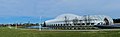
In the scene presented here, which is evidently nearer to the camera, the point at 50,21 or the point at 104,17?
the point at 104,17

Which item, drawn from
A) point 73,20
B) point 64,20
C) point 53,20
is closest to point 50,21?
point 53,20

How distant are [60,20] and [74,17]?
857 cm

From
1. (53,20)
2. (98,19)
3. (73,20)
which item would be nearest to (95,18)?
(98,19)

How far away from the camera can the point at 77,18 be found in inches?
6683

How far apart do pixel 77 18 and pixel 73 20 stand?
10.00 m

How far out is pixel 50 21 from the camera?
19012cm

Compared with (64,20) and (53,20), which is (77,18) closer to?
(64,20)

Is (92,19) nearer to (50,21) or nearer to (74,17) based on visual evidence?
(74,17)

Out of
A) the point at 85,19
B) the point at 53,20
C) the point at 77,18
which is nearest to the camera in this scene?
the point at 85,19

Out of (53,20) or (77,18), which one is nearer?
(77,18)

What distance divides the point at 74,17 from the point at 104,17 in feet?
53.8

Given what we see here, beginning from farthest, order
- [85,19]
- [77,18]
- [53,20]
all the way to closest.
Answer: [53,20], [77,18], [85,19]

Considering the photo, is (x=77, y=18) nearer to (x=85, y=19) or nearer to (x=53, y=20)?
(x=85, y=19)

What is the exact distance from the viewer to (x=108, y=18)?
16862cm
